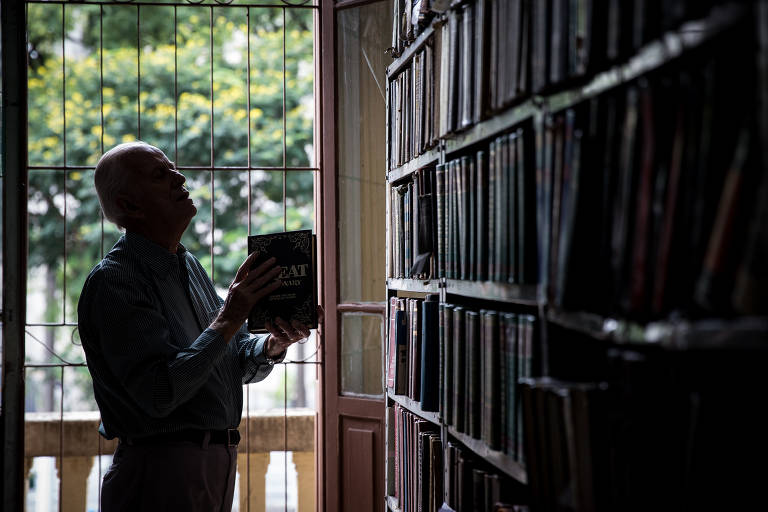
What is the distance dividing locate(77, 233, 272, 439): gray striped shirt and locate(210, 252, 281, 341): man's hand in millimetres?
42

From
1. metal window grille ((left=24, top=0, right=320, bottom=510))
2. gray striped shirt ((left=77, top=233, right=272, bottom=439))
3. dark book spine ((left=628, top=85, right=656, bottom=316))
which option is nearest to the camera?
dark book spine ((left=628, top=85, right=656, bottom=316))

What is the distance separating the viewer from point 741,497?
0.69 metres

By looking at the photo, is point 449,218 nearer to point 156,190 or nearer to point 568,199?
point 568,199

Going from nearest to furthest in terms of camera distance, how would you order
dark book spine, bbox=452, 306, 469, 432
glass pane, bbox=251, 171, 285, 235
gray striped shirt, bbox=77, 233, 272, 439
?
dark book spine, bbox=452, 306, 469, 432 → gray striped shirt, bbox=77, 233, 272, 439 → glass pane, bbox=251, 171, 285, 235

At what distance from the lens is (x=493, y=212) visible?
128 cm

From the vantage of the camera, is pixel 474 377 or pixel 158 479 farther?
pixel 158 479

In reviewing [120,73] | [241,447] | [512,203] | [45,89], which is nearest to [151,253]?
[512,203]

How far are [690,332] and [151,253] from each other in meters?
1.40

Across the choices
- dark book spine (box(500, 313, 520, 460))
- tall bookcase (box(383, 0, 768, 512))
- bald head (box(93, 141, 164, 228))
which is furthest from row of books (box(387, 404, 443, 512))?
bald head (box(93, 141, 164, 228))

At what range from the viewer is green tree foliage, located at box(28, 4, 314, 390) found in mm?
6898

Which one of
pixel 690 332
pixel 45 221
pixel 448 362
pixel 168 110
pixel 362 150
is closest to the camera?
pixel 690 332

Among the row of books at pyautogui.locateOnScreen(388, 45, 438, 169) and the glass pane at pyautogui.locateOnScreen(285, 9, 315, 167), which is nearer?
the row of books at pyautogui.locateOnScreen(388, 45, 438, 169)

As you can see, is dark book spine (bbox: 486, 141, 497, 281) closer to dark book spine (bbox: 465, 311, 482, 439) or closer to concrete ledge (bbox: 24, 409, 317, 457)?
dark book spine (bbox: 465, 311, 482, 439)

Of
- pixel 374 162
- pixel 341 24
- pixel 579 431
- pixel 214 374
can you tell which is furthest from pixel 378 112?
pixel 579 431
